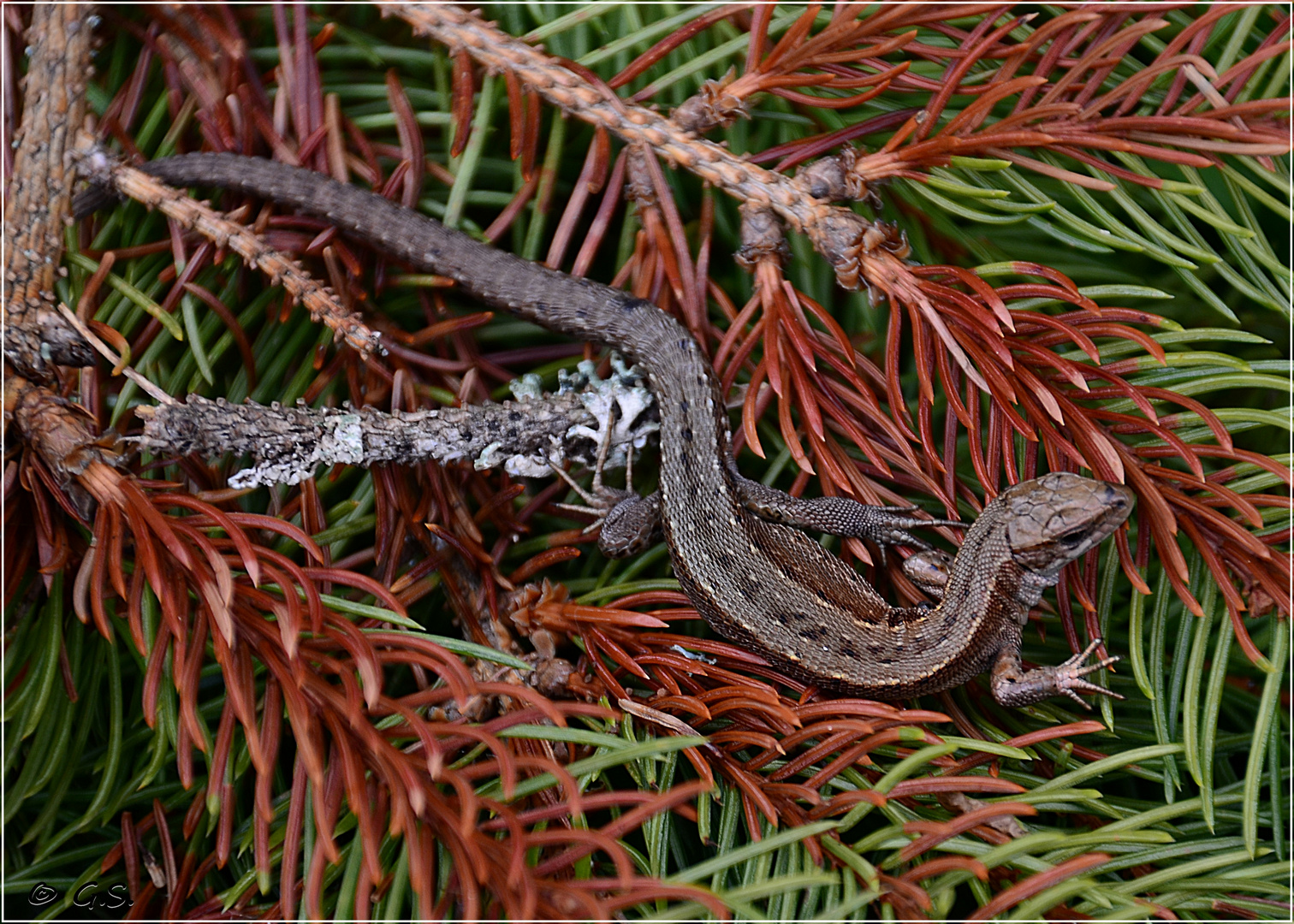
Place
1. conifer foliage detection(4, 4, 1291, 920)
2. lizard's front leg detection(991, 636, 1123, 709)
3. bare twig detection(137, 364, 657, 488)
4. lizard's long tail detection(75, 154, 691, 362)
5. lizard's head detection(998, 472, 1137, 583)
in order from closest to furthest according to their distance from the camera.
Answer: conifer foliage detection(4, 4, 1291, 920)
bare twig detection(137, 364, 657, 488)
lizard's front leg detection(991, 636, 1123, 709)
lizard's long tail detection(75, 154, 691, 362)
lizard's head detection(998, 472, 1137, 583)

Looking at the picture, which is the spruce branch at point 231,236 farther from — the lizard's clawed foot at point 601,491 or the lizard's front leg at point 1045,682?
the lizard's front leg at point 1045,682

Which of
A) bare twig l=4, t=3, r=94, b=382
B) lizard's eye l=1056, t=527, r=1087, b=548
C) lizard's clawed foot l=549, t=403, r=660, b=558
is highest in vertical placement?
bare twig l=4, t=3, r=94, b=382

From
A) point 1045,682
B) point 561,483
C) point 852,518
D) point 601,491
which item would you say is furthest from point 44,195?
point 1045,682

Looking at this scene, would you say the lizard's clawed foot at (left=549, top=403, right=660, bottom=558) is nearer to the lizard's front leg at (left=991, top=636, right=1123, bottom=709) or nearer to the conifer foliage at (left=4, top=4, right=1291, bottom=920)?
the conifer foliage at (left=4, top=4, right=1291, bottom=920)

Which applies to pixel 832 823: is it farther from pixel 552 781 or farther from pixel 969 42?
pixel 969 42

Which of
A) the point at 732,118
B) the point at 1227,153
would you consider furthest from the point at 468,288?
the point at 1227,153

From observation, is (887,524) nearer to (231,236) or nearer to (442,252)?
(442,252)

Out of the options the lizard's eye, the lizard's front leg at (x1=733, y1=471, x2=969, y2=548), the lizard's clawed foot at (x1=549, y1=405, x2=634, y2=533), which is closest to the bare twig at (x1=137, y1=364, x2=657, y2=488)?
the lizard's clawed foot at (x1=549, y1=405, x2=634, y2=533)
